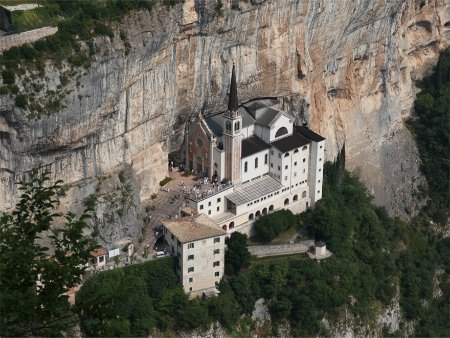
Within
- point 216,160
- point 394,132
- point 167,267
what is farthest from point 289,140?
point 394,132

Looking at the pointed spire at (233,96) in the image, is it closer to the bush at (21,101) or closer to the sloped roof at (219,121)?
the sloped roof at (219,121)

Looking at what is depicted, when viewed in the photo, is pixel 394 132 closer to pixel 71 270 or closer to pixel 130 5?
pixel 130 5

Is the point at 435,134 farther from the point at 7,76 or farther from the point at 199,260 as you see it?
the point at 7,76

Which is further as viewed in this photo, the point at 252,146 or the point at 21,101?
the point at 252,146

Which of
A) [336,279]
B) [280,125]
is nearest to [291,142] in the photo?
[280,125]

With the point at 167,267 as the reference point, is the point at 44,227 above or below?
below

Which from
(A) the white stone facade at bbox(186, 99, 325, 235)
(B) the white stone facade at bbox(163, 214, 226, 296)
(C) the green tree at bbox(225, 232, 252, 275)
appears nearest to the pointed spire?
(A) the white stone facade at bbox(186, 99, 325, 235)
